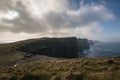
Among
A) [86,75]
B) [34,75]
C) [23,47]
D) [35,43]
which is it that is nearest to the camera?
[86,75]

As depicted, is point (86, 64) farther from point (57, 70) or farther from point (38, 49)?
point (38, 49)

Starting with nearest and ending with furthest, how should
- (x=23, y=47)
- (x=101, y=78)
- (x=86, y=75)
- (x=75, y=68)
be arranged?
(x=101, y=78) → (x=86, y=75) → (x=75, y=68) → (x=23, y=47)

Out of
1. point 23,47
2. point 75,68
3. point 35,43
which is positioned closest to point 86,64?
point 75,68

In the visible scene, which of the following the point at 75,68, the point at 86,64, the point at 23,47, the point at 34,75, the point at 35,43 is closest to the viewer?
the point at 34,75

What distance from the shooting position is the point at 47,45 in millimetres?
192250

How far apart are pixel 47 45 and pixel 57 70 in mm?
164218

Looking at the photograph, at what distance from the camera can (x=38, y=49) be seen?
167750 mm

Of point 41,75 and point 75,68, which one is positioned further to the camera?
point 75,68

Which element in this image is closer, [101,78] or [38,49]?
[101,78]

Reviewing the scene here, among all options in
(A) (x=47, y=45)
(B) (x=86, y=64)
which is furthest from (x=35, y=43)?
(B) (x=86, y=64)

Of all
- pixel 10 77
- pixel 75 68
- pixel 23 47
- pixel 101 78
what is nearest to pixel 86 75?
pixel 101 78

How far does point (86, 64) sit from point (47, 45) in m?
163

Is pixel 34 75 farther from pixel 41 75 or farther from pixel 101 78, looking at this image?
pixel 101 78

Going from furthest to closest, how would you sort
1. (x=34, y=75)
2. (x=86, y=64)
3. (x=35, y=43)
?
1. (x=35, y=43)
2. (x=86, y=64)
3. (x=34, y=75)
